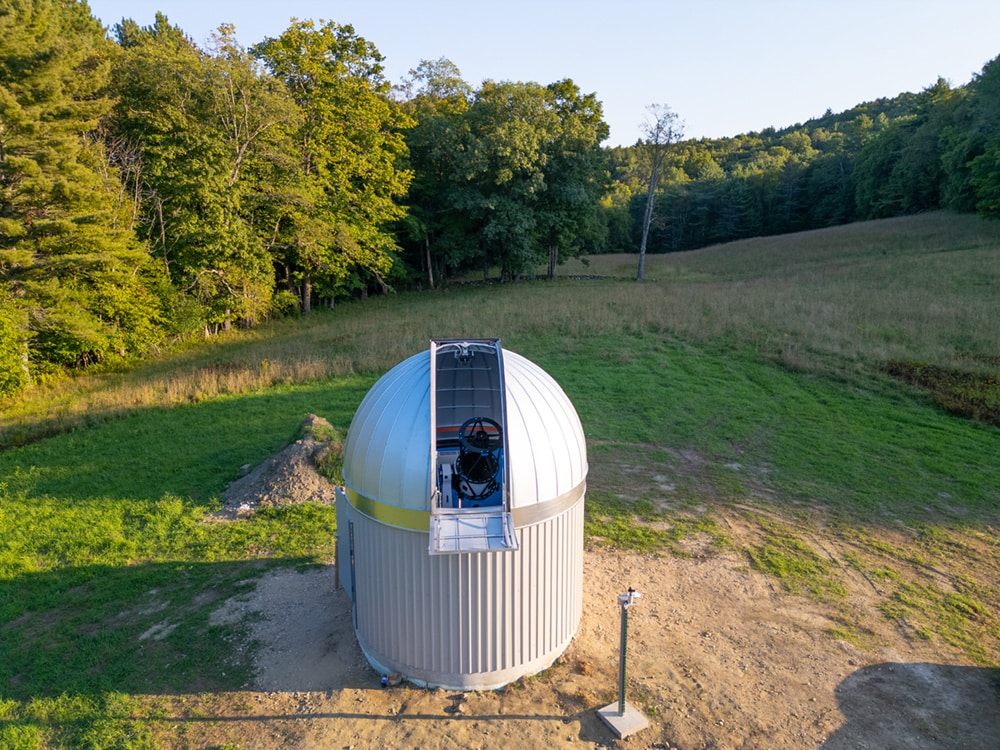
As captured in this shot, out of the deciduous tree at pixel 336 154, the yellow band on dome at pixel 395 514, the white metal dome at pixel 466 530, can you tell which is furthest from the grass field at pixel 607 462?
the deciduous tree at pixel 336 154

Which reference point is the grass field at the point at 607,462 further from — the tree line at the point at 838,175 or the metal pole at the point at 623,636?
the tree line at the point at 838,175

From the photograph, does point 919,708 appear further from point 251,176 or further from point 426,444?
point 251,176

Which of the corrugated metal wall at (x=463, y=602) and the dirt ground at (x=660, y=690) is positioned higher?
the corrugated metal wall at (x=463, y=602)

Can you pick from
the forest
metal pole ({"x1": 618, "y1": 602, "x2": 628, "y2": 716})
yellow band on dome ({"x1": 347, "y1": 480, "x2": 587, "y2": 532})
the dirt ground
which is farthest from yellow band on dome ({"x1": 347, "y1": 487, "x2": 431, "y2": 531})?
the forest

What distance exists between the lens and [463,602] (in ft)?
19.1

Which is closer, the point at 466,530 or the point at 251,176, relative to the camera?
the point at 466,530

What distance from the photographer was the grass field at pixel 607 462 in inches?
287

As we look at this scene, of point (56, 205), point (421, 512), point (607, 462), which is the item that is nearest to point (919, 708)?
point (421, 512)

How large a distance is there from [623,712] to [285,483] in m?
7.23

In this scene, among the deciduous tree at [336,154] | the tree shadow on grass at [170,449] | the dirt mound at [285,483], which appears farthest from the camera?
the deciduous tree at [336,154]

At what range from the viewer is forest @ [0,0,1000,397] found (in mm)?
18328

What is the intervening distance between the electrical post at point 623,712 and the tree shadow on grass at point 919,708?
1762 mm

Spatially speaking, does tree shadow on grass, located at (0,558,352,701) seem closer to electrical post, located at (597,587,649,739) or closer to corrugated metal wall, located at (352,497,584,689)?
corrugated metal wall, located at (352,497,584,689)

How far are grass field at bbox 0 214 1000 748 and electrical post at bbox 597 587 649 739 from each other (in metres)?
3.63
